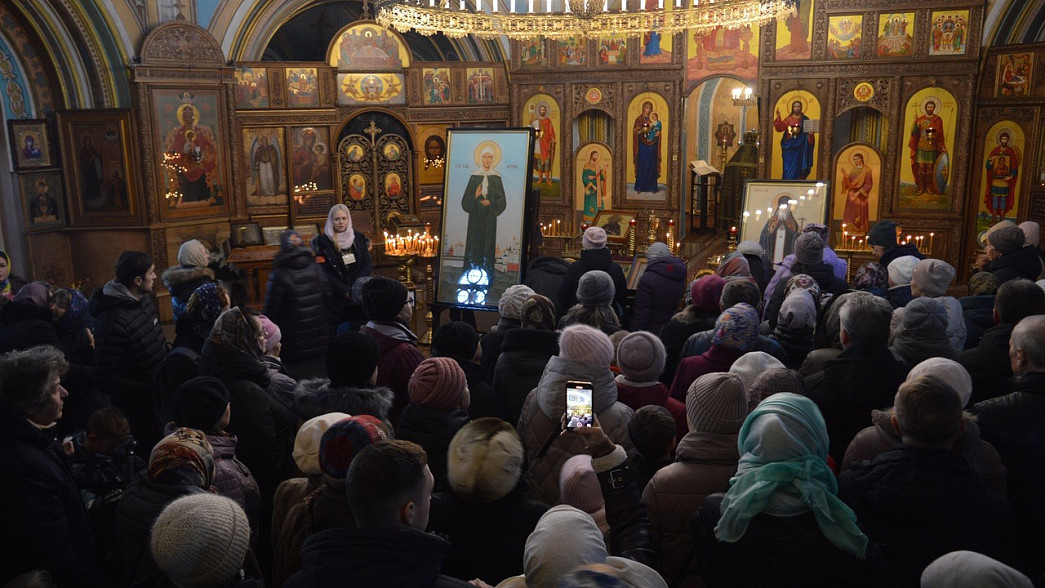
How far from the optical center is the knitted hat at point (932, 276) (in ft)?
16.2

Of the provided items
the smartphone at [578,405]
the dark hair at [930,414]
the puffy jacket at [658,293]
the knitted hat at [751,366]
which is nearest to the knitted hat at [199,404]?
the smartphone at [578,405]

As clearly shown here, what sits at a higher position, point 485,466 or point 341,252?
point 341,252

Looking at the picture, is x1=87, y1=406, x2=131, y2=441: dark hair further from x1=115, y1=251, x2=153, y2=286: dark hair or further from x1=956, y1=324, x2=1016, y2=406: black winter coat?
x1=956, y1=324, x2=1016, y2=406: black winter coat

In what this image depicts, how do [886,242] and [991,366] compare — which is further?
[886,242]

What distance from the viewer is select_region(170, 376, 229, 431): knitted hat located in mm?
3303

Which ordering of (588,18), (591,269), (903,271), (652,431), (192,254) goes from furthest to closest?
1. (588,18)
2. (591,269)
3. (192,254)
4. (903,271)
5. (652,431)

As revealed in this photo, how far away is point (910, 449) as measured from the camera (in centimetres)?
273

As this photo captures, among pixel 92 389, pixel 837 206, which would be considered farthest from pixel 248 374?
pixel 837 206

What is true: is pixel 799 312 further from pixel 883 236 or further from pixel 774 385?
pixel 883 236

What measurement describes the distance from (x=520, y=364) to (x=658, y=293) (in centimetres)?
242

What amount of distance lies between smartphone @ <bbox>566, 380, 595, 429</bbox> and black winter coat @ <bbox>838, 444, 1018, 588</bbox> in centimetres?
97

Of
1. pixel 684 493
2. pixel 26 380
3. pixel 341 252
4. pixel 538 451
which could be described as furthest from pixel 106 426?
pixel 341 252

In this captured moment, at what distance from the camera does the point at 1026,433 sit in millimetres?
3303

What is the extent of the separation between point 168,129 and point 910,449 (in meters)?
12.0
